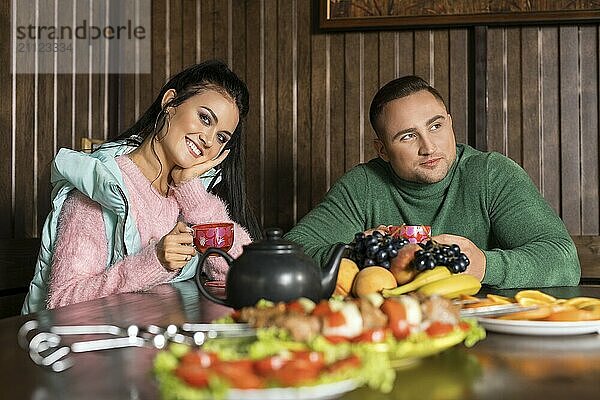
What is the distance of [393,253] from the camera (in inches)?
64.1

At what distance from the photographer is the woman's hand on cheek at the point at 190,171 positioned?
7.89ft

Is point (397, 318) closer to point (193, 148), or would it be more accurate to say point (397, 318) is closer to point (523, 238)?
point (523, 238)

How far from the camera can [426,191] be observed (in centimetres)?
257

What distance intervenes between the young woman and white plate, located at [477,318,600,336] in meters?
0.96

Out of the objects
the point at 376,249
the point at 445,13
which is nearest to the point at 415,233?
the point at 376,249

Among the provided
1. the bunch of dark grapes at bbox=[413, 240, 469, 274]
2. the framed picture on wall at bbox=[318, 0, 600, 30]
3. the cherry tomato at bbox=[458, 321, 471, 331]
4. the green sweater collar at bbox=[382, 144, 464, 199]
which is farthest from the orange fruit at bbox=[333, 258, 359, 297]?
the framed picture on wall at bbox=[318, 0, 600, 30]

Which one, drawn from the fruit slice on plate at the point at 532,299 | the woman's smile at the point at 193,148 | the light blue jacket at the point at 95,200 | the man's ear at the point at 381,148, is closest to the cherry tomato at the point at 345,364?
the fruit slice on plate at the point at 532,299

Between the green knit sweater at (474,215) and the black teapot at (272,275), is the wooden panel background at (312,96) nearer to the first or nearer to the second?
the green knit sweater at (474,215)

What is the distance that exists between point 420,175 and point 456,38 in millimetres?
1030

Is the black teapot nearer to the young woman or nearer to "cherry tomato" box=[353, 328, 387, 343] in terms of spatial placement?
"cherry tomato" box=[353, 328, 387, 343]

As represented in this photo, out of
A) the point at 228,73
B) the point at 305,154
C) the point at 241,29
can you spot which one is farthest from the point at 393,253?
the point at 241,29

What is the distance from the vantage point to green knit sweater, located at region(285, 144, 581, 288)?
6.52 feet

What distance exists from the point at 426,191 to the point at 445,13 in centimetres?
102

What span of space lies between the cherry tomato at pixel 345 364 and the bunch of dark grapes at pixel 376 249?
0.84 m
